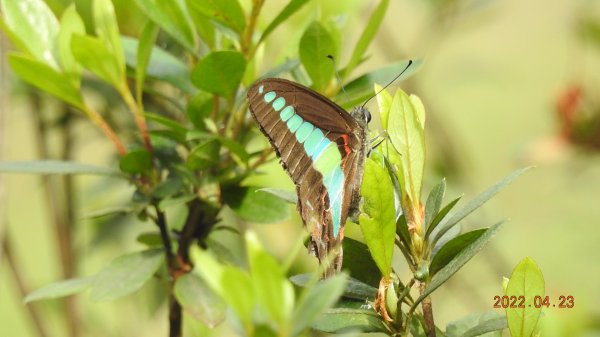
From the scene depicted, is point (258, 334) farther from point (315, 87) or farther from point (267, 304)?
point (315, 87)

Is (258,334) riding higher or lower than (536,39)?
lower

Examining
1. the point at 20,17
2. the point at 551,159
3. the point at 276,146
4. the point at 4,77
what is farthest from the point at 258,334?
the point at 551,159

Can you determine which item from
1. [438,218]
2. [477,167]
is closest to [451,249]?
[438,218]

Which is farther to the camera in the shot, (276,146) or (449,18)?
(449,18)

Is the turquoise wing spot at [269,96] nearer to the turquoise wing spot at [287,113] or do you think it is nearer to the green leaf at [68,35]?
the turquoise wing spot at [287,113]

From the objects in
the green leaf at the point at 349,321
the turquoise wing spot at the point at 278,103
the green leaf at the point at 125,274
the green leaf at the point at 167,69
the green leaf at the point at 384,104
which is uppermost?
the green leaf at the point at 384,104

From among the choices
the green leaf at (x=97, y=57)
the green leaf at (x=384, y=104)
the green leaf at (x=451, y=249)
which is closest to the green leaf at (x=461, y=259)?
the green leaf at (x=451, y=249)

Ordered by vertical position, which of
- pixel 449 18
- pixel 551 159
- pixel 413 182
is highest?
pixel 449 18

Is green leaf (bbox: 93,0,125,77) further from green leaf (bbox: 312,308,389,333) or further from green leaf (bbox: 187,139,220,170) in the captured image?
green leaf (bbox: 312,308,389,333)

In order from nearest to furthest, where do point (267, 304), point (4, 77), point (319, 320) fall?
point (267, 304) → point (319, 320) → point (4, 77)
